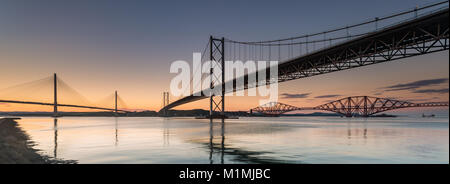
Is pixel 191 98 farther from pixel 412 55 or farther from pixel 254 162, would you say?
pixel 254 162

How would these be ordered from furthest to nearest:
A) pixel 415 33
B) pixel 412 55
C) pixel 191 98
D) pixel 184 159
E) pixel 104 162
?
pixel 191 98 < pixel 412 55 < pixel 415 33 < pixel 184 159 < pixel 104 162

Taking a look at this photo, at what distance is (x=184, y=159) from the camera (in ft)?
35.2

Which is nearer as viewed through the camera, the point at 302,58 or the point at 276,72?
the point at 302,58

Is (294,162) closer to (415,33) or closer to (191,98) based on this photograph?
(415,33)

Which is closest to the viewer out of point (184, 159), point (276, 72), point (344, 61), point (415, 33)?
point (184, 159)

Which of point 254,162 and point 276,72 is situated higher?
point 276,72

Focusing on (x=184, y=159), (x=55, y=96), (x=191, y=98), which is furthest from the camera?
(x=55, y=96)
